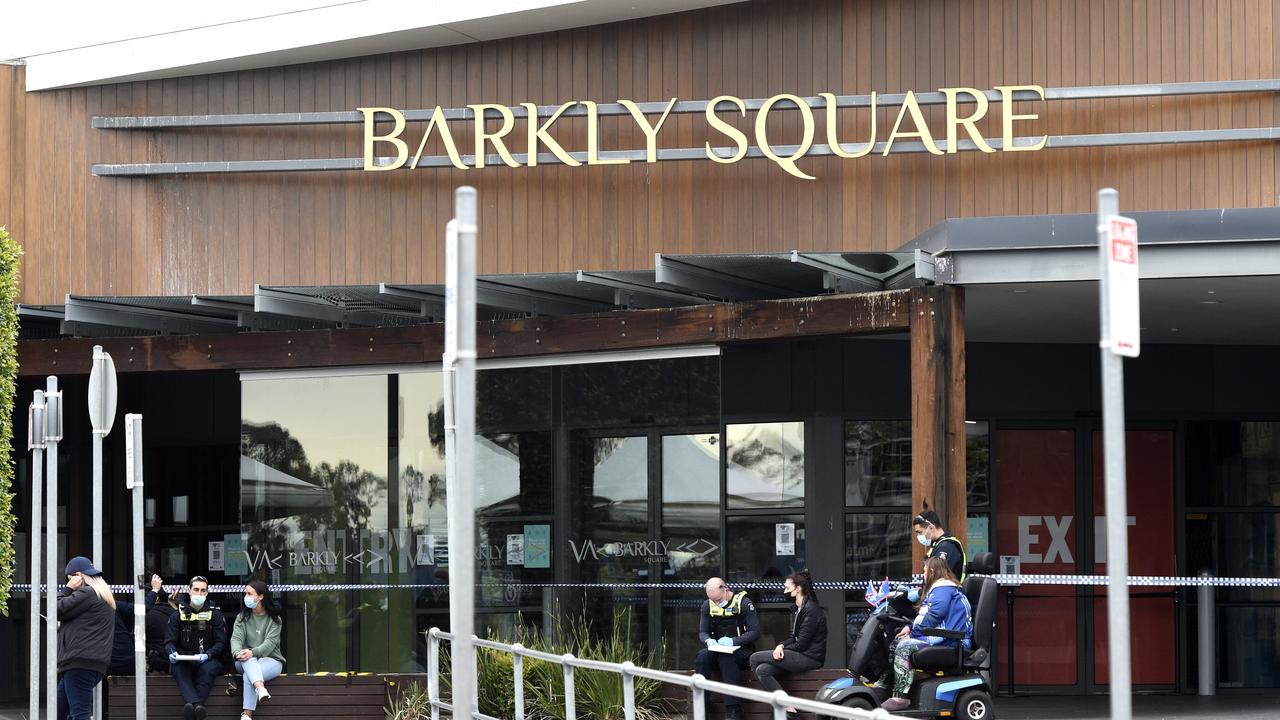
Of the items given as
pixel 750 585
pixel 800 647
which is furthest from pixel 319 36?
pixel 800 647

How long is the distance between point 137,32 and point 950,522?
30.0 feet

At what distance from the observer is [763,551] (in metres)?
17.0

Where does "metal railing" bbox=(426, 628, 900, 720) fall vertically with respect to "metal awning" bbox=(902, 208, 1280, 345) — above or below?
below

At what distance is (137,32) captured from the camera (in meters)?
15.6

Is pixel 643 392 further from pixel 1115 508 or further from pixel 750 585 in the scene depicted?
pixel 1115 508

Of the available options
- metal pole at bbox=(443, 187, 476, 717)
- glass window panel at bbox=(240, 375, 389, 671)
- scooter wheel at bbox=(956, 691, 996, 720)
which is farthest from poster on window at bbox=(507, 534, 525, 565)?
metal pole at bbox=(443, 187, 476, 717)

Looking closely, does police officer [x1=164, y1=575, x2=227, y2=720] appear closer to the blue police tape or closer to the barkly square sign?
the blue police tape

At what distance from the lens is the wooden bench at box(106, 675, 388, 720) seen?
14.4 metres

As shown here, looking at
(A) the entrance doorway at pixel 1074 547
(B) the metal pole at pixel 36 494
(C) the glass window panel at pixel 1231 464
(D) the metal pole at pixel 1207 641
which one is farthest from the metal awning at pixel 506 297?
(D) the metal pole at pixel 1207 641

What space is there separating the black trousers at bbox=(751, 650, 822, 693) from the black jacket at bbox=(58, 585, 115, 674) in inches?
208

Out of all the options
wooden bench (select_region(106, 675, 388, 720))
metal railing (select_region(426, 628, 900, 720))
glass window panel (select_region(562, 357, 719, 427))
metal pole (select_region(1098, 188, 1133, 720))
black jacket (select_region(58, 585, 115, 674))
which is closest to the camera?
metal pole (select_region(1098, 188, 1133, 720))

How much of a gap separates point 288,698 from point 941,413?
21.1 feet

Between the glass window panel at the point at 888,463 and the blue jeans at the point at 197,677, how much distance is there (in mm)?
6781

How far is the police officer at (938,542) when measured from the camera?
11742 mm
